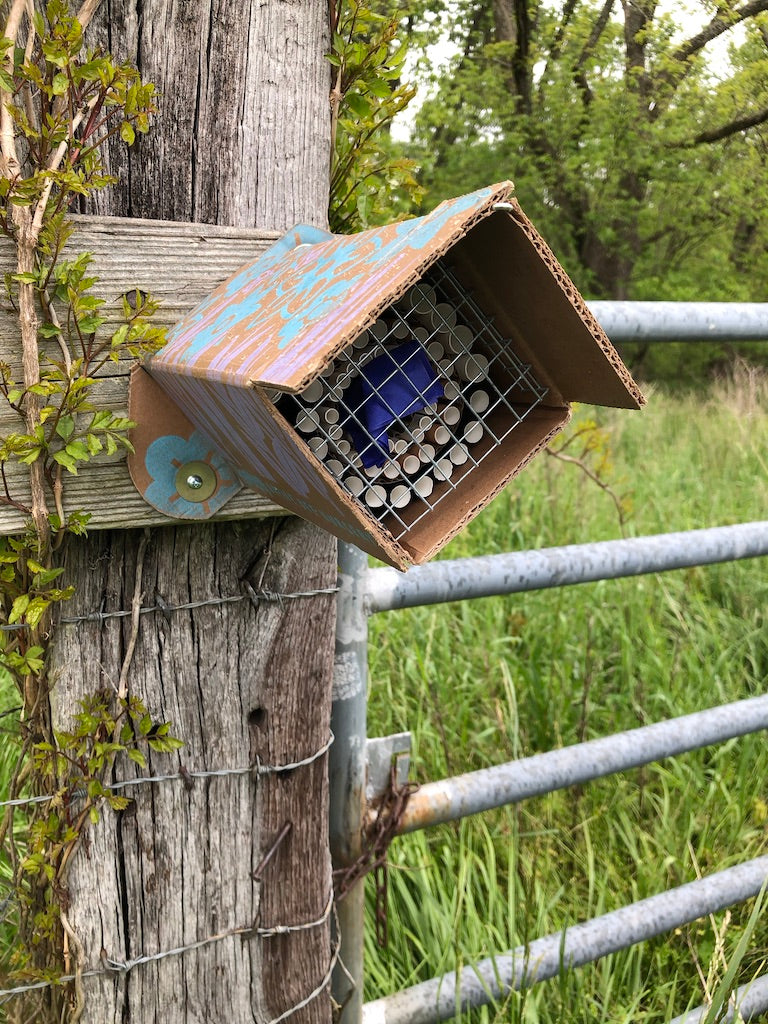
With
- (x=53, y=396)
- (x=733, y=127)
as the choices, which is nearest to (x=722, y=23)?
(x=733, y=127)

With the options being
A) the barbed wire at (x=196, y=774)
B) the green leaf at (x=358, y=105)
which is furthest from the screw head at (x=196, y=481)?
the green leaf at (x=358, y=105)

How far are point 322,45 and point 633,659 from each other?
7.52ft

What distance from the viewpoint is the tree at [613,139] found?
6.97 meters

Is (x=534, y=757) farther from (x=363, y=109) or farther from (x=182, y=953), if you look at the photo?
(x=363, y=109)

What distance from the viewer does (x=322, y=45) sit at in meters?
1.08

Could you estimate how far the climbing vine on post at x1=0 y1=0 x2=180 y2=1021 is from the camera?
888 millimetres

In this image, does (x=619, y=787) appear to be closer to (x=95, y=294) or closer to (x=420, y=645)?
(x=420, y=645)

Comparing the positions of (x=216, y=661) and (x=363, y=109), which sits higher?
(x=363, y=109)

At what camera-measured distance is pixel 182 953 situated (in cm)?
120

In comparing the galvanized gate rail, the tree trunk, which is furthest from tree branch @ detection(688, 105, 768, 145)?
the tree trunk

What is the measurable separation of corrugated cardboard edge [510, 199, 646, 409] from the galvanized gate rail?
0.50 m

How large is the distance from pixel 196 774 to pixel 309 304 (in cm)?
68

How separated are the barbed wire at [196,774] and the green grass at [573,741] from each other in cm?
43

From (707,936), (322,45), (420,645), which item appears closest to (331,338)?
(322,45)
